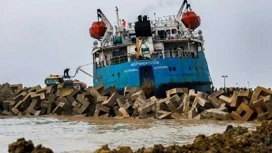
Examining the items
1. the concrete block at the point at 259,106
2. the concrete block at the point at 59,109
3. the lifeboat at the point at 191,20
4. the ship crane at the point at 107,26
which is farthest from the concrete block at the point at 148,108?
the lifeboat at the point at 191,20

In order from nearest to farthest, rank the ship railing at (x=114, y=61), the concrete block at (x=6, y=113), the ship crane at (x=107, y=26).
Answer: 1. the concrete block at (x=6, y=113)
2. the ship railing at (x=114, y=61)
3. the ship crane at (x=107, y=26)

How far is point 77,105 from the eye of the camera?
79.8 feet

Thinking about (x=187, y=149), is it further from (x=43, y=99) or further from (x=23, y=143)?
(x=43, y=99)

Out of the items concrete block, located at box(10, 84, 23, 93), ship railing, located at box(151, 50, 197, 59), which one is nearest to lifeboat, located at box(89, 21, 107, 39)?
concrete block, located at box(10, 84, 23, 93)

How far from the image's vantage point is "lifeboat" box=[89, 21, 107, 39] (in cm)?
3512

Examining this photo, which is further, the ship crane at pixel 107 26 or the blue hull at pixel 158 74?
the ship crane at pixel 107 26

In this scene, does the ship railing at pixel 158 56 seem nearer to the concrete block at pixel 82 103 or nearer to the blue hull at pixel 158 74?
the blue hull at pixel 158 74

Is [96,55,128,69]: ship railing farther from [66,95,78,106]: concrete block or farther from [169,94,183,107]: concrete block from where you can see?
[169,94,183,107]: concrete block

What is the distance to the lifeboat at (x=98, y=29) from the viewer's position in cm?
3512

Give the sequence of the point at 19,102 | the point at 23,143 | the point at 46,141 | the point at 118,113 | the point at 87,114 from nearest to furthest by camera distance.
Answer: the point at 23,143 → the point at 46,141 → the point at 118,113 → the point at 87,114 → the point at 19,102

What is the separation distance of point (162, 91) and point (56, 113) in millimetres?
5818

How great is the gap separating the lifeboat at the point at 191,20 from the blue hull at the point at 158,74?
5.26 m

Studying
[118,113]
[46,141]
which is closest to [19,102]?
[118,113]

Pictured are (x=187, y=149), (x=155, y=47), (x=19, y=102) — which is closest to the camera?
(x=187, y=149)
